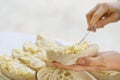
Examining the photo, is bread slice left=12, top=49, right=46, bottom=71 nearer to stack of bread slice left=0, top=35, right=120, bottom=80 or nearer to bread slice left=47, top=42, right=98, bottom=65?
stack of bread slice left=0, top=35, right=120, bottom=80

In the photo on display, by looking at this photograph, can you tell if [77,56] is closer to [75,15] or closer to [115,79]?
[115,79]

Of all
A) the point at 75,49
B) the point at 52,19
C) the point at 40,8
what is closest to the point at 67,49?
the point at 75,49

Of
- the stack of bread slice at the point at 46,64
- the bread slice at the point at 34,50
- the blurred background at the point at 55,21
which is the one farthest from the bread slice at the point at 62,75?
the blurred background at the point at 55,21

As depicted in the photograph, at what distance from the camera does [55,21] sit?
1.79 m

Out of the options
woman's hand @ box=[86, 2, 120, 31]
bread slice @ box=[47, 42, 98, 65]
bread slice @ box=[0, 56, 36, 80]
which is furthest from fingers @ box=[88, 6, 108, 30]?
bread slice @ box=[0, 56, 36, 80]

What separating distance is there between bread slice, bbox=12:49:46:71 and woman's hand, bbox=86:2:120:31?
197 millimetres

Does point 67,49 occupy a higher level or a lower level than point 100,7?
lower

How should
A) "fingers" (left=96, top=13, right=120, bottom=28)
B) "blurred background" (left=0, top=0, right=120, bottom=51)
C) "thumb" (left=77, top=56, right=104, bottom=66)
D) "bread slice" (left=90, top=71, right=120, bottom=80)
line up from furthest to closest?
"blurred background" (left=0, top=0, right=120, bottom=51)
"fingers" (left=96, top=13, right=120, bottom=28)
"bread slice" (left=90, top=71, right=120, bottom=80)
"thumb" (left=77, top=56, right=104, bottom=66)

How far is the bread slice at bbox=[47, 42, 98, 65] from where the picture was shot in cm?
80

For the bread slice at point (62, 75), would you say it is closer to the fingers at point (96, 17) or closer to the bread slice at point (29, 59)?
the bread slice at point (29, 59)

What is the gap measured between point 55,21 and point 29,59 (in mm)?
843

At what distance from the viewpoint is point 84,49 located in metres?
0.83

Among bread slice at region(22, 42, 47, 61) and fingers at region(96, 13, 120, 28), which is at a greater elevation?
fingers at region(96, 13, 120, 28)

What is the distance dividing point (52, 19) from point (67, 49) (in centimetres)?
A: 98
